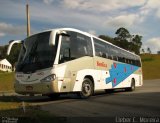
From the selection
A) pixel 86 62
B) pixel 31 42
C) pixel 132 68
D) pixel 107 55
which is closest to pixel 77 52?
pixel 86 62

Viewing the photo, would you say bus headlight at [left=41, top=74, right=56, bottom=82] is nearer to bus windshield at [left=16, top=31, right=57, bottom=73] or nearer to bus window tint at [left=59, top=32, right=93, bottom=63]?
bus windshield at [left=16, top=31, right=57, bottom=73]

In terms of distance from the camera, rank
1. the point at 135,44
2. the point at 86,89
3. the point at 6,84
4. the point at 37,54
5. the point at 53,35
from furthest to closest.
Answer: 1. the point at 135,44
2. the point at 6,84
3. the point at 86,89
4. the point at 37,54
5. the point at 53,35

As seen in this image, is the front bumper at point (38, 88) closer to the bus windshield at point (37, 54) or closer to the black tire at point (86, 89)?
the bus windshield at point (37, 54)

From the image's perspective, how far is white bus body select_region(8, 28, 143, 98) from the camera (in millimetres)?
15297

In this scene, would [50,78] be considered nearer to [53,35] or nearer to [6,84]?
[53,35]

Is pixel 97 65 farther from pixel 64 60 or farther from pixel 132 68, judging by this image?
pixel 132 68

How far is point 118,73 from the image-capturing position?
72.8 ft

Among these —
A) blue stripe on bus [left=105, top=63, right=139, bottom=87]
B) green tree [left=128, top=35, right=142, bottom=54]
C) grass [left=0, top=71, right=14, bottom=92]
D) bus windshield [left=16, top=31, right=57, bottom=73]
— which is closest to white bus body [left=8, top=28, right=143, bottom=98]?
bus windshield [left=16, top=31, right=57, bottom=73]

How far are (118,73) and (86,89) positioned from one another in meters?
5.31

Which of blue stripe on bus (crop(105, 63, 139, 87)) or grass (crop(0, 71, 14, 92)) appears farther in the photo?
grass (crop(0, 71, 14, 92))

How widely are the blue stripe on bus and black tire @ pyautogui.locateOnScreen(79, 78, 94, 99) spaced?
2456 mm

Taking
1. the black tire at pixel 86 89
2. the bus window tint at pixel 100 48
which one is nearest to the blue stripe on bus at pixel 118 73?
the bus window tint at pixel 100 48

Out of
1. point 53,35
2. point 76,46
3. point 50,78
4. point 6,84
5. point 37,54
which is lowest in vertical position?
point 50,78

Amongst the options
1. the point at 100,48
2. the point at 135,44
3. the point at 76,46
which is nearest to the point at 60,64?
the point at 76,46
